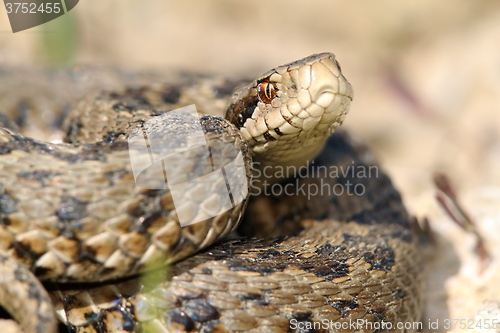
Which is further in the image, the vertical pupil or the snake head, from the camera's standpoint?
the vertical pupil

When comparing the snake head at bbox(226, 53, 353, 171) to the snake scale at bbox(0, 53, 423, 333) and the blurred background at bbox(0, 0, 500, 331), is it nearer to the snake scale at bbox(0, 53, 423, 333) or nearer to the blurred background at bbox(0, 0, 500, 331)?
the snake scale at bbox(0, 53, 423, 333)

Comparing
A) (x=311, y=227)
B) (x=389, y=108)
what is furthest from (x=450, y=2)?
(x=311, y=227)

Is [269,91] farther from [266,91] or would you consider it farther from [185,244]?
[185,244]

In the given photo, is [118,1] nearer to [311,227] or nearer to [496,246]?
[311,227]

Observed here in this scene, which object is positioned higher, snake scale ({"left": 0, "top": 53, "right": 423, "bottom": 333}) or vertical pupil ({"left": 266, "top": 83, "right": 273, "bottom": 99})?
vertical pupil ({"left": 266, "top": 83, "right": 273, "bottom": 99})

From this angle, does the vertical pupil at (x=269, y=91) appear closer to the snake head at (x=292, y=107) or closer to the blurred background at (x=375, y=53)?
the snake head at (x=292, y=107)

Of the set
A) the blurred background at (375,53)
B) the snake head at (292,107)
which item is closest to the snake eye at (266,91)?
the snake head at (292,107)

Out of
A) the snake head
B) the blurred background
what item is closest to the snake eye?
the snake head
